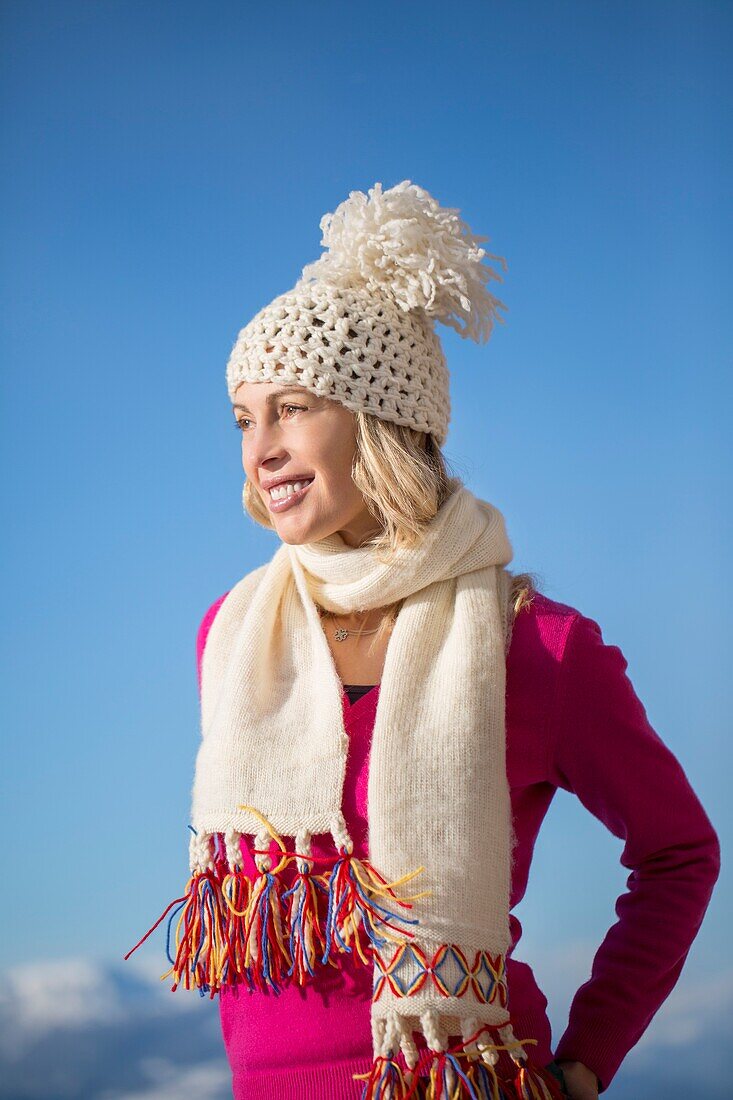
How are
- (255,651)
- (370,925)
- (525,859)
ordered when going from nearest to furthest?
(370,925) < (525,859) < (255,651)

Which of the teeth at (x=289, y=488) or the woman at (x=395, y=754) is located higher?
the teeth at (x=289, y=488)

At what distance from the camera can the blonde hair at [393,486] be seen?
177 centimetres

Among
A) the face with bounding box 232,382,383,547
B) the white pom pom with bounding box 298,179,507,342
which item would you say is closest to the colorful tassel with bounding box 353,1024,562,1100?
the face with bounding box 232,382,383,547

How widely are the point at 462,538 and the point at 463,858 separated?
53 cm

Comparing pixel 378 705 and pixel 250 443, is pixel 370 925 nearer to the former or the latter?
pixel 378 705

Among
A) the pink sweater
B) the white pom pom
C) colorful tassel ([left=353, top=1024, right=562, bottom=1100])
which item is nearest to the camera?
colorful tassel ([left=353, top=1024, right=562, bottom=1100])

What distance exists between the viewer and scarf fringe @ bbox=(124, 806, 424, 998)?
59.5 inches

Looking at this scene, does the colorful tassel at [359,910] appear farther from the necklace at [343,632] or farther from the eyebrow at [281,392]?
the eyebrow at [281,392]

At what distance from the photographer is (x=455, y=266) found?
6.20 feet

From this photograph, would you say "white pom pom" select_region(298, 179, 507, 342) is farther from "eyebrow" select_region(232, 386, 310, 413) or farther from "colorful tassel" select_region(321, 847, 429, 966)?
"colorful tassel" select_region(321, 847, 429, 966)

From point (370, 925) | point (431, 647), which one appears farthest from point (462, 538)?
point (370, 925)

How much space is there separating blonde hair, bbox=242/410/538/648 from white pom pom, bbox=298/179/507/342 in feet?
0.78

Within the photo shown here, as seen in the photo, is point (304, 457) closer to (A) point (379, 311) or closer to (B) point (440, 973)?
(A) point (379, 311)

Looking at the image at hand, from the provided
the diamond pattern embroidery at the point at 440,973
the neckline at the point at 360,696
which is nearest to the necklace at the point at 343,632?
the neckline at the point at 360,696
